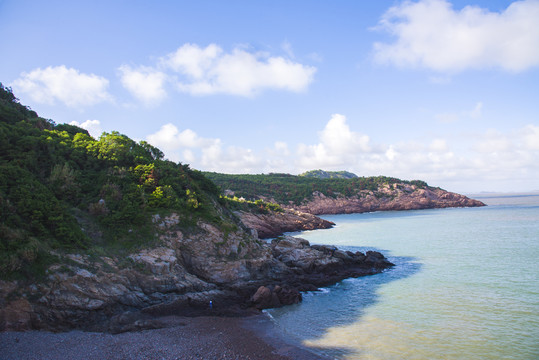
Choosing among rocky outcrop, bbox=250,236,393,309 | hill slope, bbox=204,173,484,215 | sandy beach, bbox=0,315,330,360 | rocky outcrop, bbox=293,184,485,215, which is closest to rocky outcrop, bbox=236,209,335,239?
rocky outcrop, bbox=250,236,393,309

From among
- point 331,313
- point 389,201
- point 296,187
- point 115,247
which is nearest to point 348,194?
point 389,201

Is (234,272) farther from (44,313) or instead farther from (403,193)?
(403,193)

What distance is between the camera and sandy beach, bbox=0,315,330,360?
45.1 ft

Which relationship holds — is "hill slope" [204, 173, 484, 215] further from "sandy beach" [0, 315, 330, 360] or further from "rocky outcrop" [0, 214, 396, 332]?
"sandy beach" [0, 315, 330, 360]

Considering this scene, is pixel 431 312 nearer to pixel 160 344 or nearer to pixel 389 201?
pixel 160 344

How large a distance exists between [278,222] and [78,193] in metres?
49.4

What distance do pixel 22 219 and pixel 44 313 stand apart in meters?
6.27

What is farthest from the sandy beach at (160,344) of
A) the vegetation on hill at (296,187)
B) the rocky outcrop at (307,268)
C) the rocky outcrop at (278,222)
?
the vegetation on hill at (296,187)

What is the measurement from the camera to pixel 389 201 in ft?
422

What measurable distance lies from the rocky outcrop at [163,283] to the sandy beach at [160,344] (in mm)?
967

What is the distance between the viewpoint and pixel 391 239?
5316 centimetres

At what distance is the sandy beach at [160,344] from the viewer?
1375cm

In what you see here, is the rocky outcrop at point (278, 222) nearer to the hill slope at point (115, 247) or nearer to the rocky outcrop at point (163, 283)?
the hill slope at point (115, 247)

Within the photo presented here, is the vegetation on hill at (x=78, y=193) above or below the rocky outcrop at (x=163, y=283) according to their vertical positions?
above
